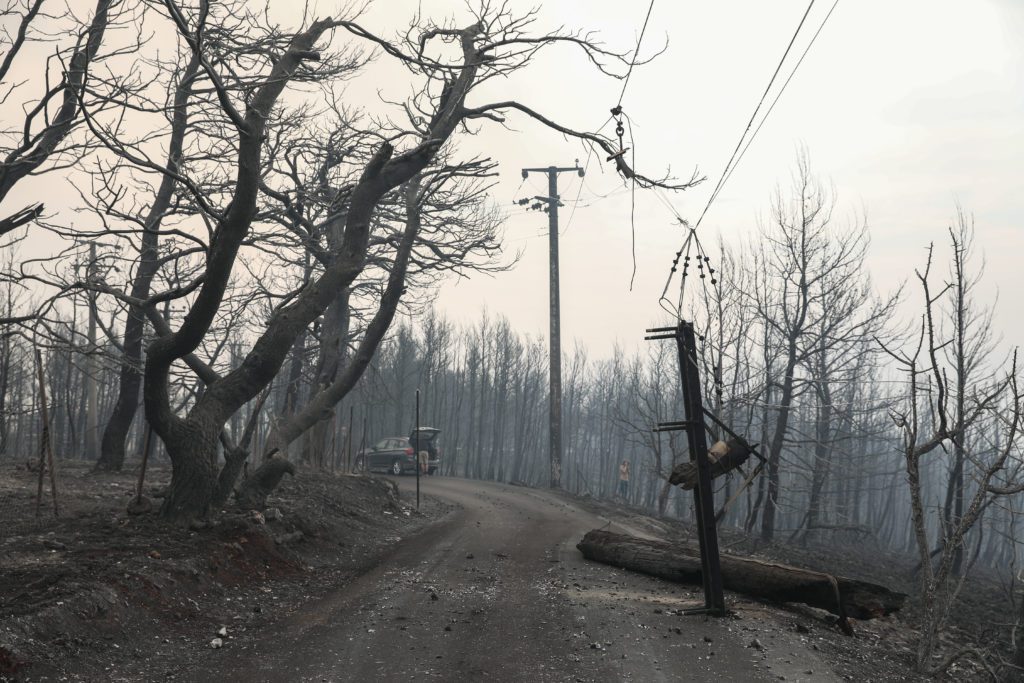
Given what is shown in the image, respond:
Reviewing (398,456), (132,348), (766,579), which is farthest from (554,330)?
(766,579)

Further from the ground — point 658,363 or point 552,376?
point 658,363

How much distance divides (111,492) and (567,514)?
10.5 m

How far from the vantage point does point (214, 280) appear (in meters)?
10.0

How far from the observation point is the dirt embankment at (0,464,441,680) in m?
6.71

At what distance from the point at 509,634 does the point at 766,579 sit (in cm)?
371

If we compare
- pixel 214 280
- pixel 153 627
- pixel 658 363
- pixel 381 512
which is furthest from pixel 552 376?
pixel 153 627

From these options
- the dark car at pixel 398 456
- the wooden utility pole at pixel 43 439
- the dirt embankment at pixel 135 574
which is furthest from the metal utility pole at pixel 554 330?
the wooden utility pole at pixel 43 439

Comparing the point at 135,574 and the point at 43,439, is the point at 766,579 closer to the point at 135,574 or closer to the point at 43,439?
the point at 135,574

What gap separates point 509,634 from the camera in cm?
800

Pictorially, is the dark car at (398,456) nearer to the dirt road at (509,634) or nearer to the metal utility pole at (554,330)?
the metal utility pole at (554,330)

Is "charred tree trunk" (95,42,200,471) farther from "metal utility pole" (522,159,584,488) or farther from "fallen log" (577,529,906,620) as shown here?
"metal utility pole" (522,159,584,488)

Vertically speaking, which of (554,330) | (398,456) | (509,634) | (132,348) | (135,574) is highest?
(554,330)

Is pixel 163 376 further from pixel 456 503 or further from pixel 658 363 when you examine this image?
pixel 658 363

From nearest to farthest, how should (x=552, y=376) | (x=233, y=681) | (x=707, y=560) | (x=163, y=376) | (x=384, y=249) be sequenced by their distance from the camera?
(x=233, y=681), (x=707, y=560), (x=163, y=376), (x=384, y=249), (x=552, y=376)
